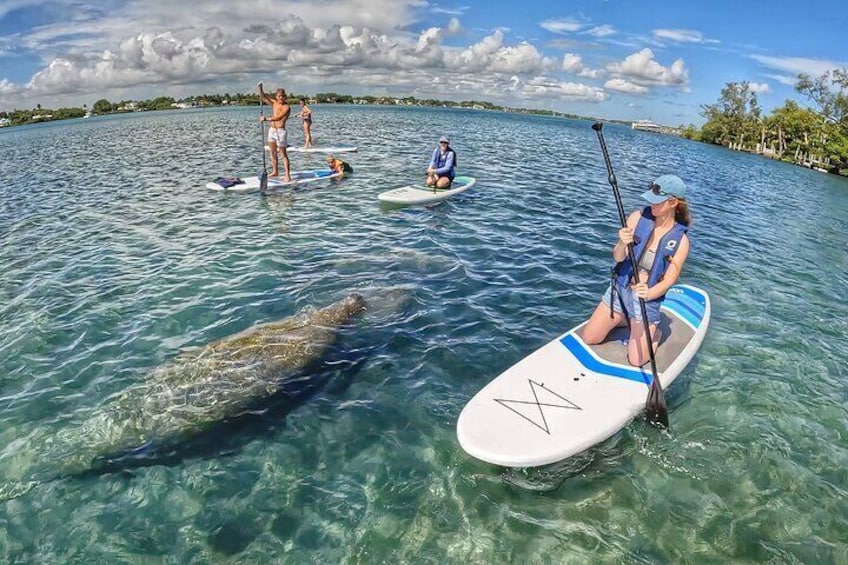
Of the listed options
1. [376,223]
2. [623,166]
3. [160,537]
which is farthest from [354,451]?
[623,166]

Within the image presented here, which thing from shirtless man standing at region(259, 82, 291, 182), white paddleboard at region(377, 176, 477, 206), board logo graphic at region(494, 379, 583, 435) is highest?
shirtless man standing at region(259, 82, 291, 182)

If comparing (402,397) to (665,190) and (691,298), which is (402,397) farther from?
(691,298)

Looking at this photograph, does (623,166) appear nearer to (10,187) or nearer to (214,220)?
(214,220)

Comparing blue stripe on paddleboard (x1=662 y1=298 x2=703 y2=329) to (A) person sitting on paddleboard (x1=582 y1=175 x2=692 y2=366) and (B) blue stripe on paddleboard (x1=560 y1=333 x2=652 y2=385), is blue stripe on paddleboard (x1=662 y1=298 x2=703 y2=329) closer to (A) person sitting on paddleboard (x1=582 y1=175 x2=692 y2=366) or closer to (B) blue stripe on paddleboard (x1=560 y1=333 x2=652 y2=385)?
(A) person sitting on paddleboard (x1=582 y1=175 x2=692 y2=366)

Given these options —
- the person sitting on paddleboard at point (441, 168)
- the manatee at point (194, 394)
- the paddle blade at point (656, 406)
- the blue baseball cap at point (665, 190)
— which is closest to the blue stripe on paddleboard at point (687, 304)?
the paddle blade at point (656, 406)

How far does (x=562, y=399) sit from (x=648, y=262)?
8.62 ft

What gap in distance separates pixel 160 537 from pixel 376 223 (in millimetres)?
13528

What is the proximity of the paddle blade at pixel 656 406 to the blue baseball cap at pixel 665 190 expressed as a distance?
272 cm

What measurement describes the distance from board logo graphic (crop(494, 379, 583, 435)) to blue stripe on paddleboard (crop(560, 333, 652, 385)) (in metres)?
1.06

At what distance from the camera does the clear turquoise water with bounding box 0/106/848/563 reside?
18.8 ft

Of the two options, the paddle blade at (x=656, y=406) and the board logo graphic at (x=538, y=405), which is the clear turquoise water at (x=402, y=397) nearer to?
the paddle blade at (x=656, y=406)

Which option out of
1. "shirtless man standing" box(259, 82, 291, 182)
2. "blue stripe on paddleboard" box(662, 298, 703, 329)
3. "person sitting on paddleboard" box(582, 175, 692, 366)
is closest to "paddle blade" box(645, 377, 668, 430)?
"person sitting on paddleboard" box(582, 175, 692, 366)

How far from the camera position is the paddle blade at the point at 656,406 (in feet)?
23.5

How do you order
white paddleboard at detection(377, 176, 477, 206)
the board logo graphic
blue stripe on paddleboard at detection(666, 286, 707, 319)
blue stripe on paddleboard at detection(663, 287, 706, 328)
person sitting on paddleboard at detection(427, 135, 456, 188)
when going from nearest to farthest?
the board logo graphic
blue stripe on paddleboard at detection(663, 287, 706, 328)
blue stripe on paddleboard at detection(666, 286, 707, 319)
white paddleboard at detection(377, 176, 477, 206)
person sitting on paddleboard at detection(427, 135, 456, 188)
